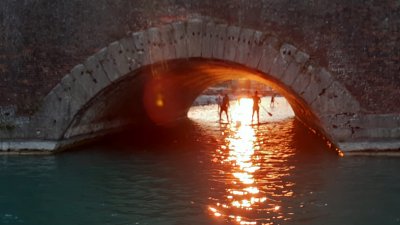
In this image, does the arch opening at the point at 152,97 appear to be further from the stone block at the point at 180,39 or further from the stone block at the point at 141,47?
the stone block at the point at 180,39

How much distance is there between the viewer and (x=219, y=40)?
9781mm

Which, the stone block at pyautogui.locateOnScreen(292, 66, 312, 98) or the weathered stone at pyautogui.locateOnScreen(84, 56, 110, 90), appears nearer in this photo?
the stone block at pyautogui.locateOnScreen(292, 66, 312, 98)

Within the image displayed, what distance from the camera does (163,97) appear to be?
16.9m

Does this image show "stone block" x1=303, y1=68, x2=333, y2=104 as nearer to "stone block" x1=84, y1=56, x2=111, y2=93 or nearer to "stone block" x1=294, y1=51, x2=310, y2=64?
"stone block" x1=294, y1=51, x2=310, y2=64

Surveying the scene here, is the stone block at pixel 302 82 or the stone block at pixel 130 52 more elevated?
the stone block at pixel 130 52

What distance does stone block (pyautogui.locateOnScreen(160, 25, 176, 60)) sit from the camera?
991 centimetres

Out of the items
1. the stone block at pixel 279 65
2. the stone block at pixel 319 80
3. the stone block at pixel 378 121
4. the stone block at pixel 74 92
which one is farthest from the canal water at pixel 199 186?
the stone block at pixel 279 65

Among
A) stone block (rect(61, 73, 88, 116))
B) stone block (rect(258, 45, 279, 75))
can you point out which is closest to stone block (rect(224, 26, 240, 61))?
A: stone block (rect(258, 45, 279, 75))

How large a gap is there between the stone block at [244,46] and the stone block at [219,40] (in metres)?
0.29

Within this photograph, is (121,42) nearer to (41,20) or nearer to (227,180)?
(41,20)

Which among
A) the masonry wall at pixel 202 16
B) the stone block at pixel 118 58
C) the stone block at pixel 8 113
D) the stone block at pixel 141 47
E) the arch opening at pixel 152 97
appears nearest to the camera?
the masonry wall at pixel 202 16

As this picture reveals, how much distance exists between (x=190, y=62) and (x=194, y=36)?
35.6 inches

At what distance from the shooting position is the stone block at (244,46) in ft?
31.8

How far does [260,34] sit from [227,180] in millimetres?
2942
